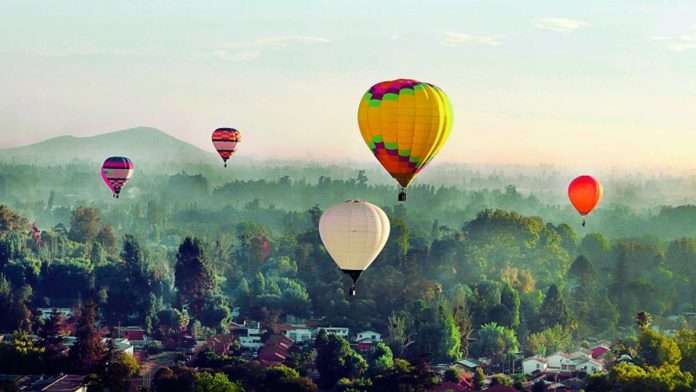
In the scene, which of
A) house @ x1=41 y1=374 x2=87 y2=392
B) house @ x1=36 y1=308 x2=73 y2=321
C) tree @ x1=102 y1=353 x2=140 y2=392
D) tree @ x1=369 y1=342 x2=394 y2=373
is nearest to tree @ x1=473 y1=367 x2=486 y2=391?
tree @ x1=369 y1=342 x2=394 y2=373

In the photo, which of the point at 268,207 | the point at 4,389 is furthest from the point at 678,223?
the point at 4,389

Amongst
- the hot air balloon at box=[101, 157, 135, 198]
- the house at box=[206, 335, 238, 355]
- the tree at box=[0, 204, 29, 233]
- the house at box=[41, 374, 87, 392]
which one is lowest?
the house at box=[41, 374, 87, 392]

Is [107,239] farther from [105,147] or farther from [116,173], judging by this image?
[105,147]

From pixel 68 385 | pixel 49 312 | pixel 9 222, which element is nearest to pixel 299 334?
pixel 49 312

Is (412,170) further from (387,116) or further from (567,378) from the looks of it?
(567,378)

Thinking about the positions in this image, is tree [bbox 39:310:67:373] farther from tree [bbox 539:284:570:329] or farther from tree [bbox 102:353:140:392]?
tree [bbox 539:284:570:329]
